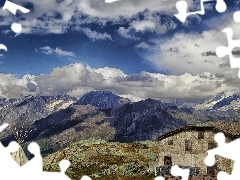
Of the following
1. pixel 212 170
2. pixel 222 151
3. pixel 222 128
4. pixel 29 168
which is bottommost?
pixel 212 170

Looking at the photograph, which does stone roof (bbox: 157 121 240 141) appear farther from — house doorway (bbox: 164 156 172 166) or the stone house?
house doorway (bbox: 164 156 172 166)

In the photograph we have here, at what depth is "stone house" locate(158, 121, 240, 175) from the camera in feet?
199

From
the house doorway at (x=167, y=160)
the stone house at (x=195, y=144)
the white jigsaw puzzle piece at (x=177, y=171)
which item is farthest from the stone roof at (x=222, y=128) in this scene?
the white jigsaw puzzle piece at (x=177, y=171)

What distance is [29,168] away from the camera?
1373 cm

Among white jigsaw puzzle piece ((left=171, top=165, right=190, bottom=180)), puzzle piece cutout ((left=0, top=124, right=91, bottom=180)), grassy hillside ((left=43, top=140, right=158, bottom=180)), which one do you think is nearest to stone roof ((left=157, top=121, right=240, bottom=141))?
grassy hillside ((left=43, top=140, right=158, bottom=180))

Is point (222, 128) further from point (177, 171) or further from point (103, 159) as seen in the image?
point (177, 171)

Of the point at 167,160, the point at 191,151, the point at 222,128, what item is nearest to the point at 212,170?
the point at 191,151

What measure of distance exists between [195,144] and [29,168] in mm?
53813

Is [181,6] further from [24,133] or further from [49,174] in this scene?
[24,133]

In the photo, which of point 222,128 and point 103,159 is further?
point 103,159

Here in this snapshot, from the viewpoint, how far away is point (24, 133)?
1170 inches

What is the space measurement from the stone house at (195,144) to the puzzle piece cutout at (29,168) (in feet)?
164

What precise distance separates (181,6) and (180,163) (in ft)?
184

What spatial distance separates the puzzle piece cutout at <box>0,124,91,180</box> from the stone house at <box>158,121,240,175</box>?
164ft
